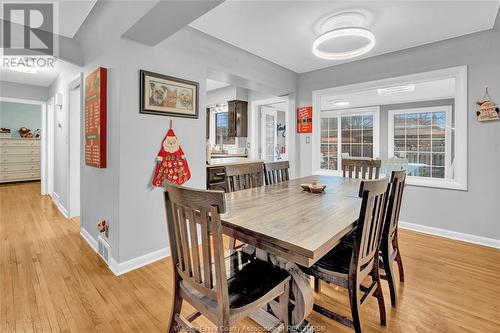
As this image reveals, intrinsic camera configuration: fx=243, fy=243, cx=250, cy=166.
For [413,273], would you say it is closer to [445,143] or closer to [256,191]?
[256,191]

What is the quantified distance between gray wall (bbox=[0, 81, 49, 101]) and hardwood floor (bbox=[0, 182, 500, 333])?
3.55 m

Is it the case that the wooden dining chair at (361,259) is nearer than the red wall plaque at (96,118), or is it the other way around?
the wooden dining chair at (361,259)

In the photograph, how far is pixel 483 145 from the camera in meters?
2.78

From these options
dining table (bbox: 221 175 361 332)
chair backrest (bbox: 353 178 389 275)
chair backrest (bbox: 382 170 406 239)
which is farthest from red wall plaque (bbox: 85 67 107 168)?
chair backrest (bbox: 382 170 406 239)

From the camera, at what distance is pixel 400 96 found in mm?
5723

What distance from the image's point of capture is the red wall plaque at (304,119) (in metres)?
4.23

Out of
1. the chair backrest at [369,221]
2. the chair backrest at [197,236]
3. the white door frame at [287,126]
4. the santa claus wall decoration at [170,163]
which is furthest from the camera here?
the white door frame at [287,126]

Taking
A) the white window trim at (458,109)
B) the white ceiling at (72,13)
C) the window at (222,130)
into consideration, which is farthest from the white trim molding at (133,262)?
the window at (222,130)

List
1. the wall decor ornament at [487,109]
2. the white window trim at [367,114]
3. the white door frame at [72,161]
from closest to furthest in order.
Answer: the wall decor ornament at [487,109] → the white door frame at [72,161] → the white window trim at [367,114]

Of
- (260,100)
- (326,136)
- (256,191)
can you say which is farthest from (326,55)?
(326,136)

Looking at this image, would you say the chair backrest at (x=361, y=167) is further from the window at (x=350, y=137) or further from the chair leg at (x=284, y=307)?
the window at (x=350, y=137)

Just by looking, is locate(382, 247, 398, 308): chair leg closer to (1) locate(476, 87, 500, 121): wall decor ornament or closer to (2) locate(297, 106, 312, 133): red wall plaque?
(1) locate(476, 87, 500, 121): wall decor ornament

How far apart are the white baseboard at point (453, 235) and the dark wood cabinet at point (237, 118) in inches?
134

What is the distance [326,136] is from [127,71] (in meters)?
5.87
